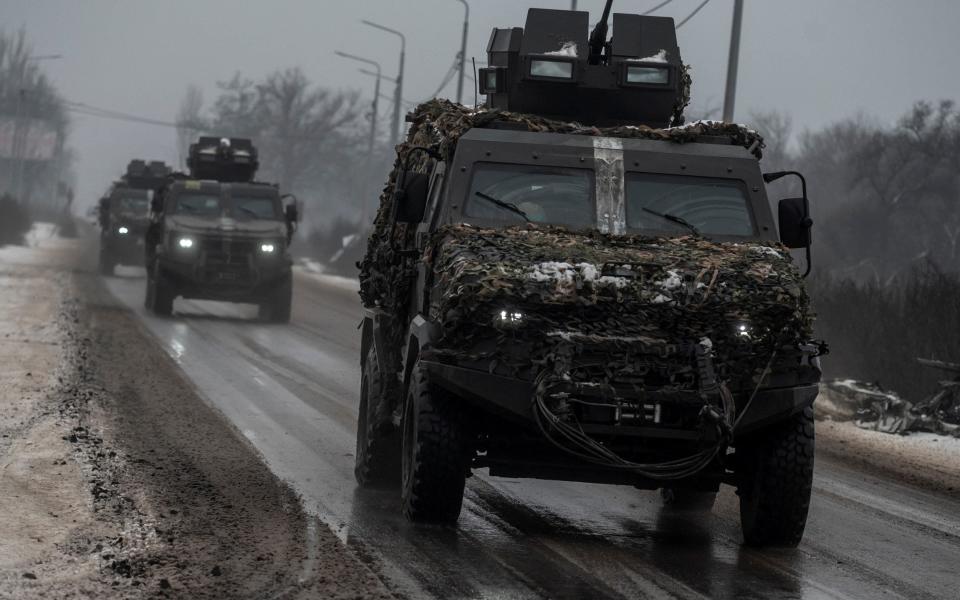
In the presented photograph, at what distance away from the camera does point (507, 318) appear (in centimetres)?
704

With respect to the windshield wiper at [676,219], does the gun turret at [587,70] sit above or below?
above

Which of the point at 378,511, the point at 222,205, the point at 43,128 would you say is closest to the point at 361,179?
the point at 43,128

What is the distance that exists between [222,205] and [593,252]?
16649mm

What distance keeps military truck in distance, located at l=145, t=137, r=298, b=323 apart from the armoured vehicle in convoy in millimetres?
13911

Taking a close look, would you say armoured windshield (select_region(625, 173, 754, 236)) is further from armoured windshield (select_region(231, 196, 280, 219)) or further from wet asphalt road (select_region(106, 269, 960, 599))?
armoured windshield (select_region(231, 196, 280, 219))

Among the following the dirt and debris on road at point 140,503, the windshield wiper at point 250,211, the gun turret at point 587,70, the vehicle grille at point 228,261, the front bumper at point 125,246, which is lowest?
the dirt and debris on road at point 140,503

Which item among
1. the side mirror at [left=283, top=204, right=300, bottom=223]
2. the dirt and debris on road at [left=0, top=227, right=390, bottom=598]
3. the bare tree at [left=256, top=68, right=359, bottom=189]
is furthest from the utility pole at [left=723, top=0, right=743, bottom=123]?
the bare tree at [left=256, top=68, right=359, bottom=189]

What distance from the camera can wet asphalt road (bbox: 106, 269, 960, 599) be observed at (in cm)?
668

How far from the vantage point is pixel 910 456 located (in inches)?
488

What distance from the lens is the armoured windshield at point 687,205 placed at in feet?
27.2

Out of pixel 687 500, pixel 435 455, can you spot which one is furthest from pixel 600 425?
pixel 687 500

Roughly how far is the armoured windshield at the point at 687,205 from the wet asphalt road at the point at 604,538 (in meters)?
1.73

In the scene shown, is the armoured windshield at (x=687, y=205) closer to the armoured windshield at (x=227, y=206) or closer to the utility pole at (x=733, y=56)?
the utility pole at (x=733, y=56)

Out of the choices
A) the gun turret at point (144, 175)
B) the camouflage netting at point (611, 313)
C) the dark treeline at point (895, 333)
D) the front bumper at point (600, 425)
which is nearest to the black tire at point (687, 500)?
the front bumper at point (600, 425)
